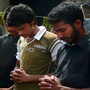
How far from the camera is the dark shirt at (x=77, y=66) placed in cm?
158

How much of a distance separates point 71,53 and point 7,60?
4.19ft

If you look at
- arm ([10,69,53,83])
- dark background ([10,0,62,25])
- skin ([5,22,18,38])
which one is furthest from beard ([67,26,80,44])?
dark background ([10,0,62,25])

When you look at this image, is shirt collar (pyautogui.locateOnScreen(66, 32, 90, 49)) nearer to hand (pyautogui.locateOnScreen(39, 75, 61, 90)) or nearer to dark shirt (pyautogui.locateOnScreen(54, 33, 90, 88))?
dark shirt (pyautogui.locateOnScreen(54, 33, 90, 88))

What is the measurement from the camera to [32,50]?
2.18 m

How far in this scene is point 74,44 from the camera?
5.63ft

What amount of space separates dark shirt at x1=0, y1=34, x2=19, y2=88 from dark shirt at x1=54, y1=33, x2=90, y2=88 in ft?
3.78

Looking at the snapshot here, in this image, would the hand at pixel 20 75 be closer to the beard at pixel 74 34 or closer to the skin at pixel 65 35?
the skin at pixel 65 35

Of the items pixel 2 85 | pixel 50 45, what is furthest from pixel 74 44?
pixel 2 85

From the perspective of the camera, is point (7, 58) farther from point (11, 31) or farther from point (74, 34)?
point (74, 34)

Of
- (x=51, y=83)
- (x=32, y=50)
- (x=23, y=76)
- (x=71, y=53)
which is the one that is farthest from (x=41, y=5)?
(x=51, y=83)

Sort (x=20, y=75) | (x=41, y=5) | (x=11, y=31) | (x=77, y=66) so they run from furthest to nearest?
(x=41, y=5), (x=11, y=31), (x=20, y=75), (x=77, y=66)

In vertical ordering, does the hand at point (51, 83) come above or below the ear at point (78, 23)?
below

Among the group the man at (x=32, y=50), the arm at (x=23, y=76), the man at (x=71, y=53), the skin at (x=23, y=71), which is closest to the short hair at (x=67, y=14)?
the man at (x=71, y=53)

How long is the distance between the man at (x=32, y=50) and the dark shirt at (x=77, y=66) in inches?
16.5
